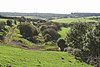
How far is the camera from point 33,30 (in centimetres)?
13150

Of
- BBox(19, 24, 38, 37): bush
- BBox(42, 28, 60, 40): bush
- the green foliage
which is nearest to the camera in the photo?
the green foliage

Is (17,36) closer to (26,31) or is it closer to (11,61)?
(26,31)

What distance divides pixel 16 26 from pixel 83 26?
58960mm

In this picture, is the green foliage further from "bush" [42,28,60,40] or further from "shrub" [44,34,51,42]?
"bush" [42,28,60,40]

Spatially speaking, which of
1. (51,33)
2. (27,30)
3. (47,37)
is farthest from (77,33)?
(51,33)

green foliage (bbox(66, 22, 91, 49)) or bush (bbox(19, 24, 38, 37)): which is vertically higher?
green foliage (bbox(66, 22, 91, 49))

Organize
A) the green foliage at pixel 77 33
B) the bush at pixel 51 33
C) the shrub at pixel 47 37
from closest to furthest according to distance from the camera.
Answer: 1. the green foliage at pixel 77 33
2. the shrub at pixel 47 37
3. the bush at pixel 51 33

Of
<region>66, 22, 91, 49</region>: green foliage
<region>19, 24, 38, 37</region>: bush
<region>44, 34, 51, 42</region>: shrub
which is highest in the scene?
<region>66, 22, 91, 49</region>: green foliage

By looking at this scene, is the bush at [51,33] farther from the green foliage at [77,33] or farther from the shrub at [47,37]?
the green foliage at [77,33]

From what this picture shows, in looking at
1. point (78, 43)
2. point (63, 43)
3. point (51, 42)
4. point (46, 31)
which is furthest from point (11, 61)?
point (46, 31)

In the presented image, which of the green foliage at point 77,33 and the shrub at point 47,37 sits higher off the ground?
the green foliage at point 77,33

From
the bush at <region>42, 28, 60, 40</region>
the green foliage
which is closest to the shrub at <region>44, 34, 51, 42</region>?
the bush at <region>42, 28, 60, 40</region>

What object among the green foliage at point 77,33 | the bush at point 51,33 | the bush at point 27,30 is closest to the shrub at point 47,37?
the bush at point 51,33

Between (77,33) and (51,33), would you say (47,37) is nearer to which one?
(51,33)
